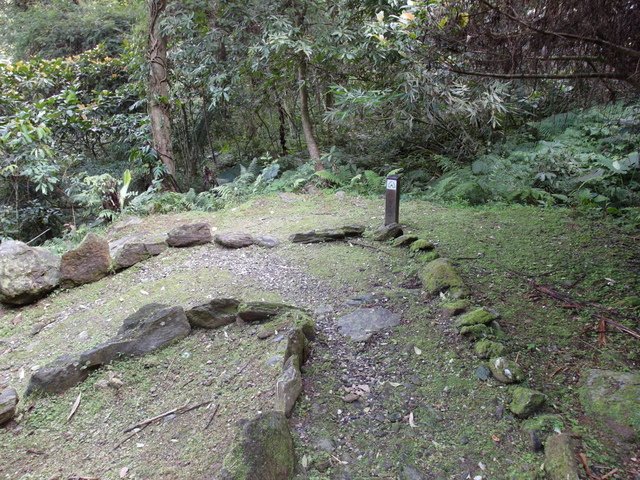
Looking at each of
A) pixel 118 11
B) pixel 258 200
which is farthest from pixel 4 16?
pixel 258 200

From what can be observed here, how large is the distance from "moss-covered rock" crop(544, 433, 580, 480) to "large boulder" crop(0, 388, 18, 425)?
8.85 feet

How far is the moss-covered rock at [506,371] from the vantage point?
227cm

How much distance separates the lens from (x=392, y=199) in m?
4.51

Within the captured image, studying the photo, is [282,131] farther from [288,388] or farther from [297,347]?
[288,388]

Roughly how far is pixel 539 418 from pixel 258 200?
17.8 feet

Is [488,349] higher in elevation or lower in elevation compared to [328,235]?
lower

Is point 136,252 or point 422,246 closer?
point 422,246

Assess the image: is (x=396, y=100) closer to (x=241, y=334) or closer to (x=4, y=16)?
(x=241, y=334)

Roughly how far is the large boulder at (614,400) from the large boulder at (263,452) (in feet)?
4.81

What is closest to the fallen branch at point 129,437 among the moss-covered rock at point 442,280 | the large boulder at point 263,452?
the large boulder at point 263,452

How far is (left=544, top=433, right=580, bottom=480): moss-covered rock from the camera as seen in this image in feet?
5.66

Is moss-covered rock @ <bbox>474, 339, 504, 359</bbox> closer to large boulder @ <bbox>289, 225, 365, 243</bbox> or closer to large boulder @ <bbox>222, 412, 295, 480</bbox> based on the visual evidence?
large boulder @ <bbox>222, 412, 295, 480</bbox>

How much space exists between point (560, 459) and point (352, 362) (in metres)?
1.18

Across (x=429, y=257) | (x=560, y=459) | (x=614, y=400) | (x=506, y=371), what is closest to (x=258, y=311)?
(x=506, y=371)
